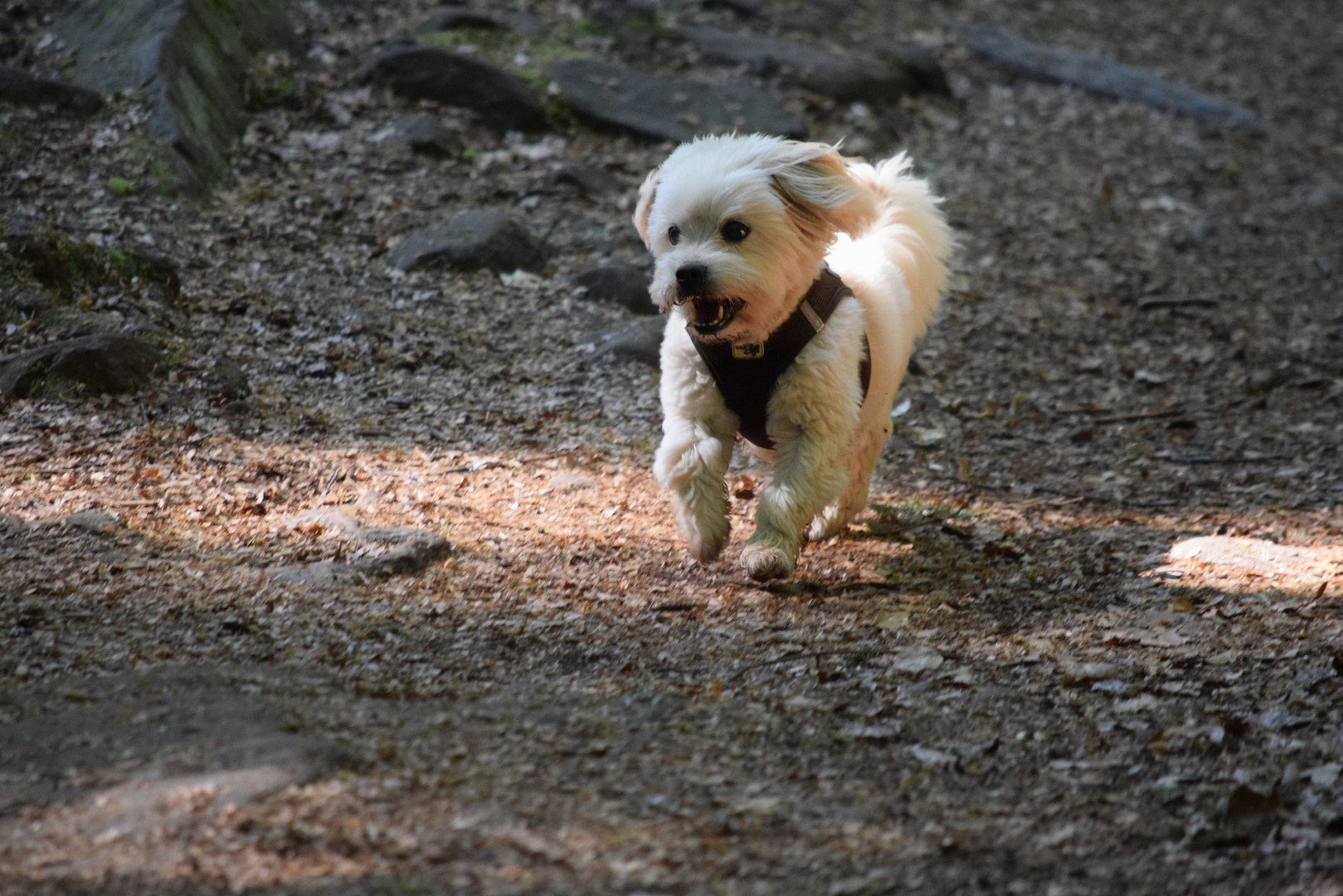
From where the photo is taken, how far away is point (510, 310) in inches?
289

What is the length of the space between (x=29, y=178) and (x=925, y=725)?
622cm

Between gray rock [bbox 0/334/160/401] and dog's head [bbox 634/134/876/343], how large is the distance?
2.72m

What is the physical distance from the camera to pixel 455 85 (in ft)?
30.7

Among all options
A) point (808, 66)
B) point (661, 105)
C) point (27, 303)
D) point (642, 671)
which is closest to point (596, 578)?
point (642, 671)

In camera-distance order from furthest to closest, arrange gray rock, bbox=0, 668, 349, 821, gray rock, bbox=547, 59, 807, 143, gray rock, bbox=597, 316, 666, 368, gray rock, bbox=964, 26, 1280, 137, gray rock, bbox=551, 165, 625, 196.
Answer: gray rock, bbox=964, 26, 1280, 137
gray rock, bbox=547, 59, 807, 143
gray rock, bbox=551, 165, 625, 196
gray rock, bbox=597, 316, 666, 368
gray rock, bbox=0, 668, 349, 821

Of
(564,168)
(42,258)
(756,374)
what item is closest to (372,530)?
(756,374)

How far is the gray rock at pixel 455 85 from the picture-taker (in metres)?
9.31

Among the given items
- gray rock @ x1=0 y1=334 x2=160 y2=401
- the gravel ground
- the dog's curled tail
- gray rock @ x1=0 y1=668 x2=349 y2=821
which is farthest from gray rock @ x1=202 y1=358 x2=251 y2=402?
the dog's curled tail

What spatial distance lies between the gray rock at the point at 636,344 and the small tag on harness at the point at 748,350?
7.76ft

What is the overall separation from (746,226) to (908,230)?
1.41 metres

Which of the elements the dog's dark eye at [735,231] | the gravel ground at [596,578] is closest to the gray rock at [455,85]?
the gravel ground at [596,578]

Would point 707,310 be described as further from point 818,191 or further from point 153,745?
point 153,745

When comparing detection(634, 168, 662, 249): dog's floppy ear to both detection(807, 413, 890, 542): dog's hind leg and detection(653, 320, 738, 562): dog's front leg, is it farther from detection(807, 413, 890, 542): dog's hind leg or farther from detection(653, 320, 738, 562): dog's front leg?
detection(807, 413, 890, 542): dog's hind leg

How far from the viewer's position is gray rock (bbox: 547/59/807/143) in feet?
31.5
